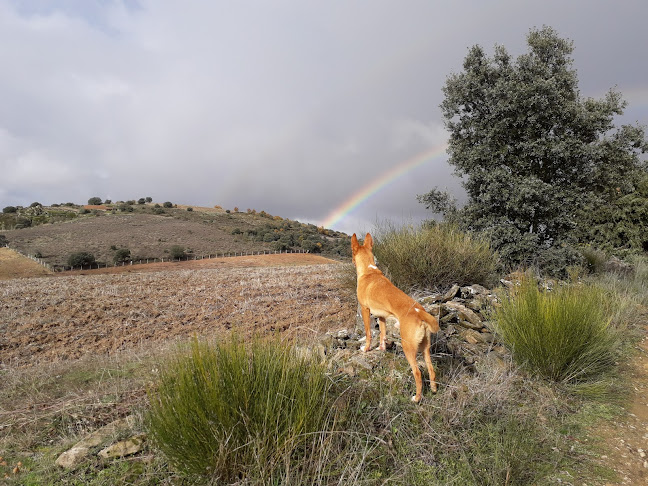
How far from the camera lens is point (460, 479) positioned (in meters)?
2.85

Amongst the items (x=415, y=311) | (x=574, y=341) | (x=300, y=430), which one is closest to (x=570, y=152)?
(x=574, y=341)

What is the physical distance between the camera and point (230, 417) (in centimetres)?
239

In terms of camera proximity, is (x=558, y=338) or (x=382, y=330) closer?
(x=382, y=330)

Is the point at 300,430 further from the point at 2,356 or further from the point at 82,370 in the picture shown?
the point at 2,356

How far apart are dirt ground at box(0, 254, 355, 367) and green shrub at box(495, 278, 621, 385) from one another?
302cm

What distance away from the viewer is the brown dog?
3348 mm

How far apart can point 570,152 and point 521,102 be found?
2.35 metres

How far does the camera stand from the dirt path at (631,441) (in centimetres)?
328

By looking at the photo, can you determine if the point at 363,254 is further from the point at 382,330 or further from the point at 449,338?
the point at 449,338

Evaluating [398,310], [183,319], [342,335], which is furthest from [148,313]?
[398,310]

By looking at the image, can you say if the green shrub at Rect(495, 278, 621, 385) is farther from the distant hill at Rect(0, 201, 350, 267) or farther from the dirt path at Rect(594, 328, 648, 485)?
the distant hill at Rect(0, 201, 350, 267)

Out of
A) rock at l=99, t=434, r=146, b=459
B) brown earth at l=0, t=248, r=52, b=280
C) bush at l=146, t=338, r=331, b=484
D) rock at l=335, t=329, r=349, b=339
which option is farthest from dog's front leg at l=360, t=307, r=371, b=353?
brown earth at l=0, t=248, r=52, b=280

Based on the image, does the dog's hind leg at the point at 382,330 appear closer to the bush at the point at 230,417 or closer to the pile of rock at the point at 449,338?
the pile of rock at the point at 449,338

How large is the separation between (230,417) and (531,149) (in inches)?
520
